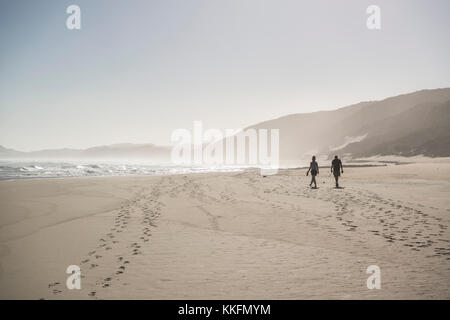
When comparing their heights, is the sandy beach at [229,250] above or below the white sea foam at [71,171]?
below

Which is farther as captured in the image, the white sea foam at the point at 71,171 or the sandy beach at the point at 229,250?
the white sea foam at the point at 71,171

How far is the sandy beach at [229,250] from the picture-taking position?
500 cm

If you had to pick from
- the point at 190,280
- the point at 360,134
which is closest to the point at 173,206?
the point at 190,280

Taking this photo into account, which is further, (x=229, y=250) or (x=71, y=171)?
(x=71, y=171)

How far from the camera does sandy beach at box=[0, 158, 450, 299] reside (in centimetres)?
500

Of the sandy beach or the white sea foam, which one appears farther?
the white sea foam

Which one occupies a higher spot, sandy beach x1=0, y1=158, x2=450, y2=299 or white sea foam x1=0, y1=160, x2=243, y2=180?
white sea foam x1=0, y1=160, x2=243, y2=180

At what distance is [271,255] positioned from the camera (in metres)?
6.75

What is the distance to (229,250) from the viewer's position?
23.5 ft

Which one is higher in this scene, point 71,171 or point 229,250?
point 71,171
